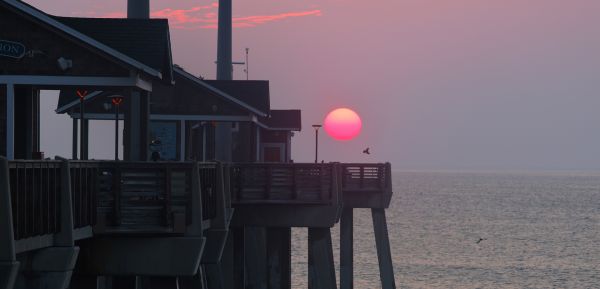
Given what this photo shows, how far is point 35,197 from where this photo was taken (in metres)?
16.3

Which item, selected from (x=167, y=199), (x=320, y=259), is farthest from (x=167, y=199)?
(x=320, y=259)

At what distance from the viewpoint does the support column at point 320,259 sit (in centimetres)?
3928

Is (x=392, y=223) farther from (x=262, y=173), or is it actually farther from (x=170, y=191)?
(x=170, y=191)

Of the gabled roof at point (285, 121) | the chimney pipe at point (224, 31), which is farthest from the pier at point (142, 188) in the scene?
the gabled roof at point (285, 121)

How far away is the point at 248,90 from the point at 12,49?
30.4 meters

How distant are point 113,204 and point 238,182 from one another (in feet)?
46.8

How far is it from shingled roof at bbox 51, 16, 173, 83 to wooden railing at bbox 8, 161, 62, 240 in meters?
13.8

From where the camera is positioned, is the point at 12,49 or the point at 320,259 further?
the point at 320,259

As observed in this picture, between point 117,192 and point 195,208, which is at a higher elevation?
point 117,192

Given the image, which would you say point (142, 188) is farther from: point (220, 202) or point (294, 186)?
point (294, 186)

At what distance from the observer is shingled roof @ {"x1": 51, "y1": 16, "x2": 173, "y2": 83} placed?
3117 cm

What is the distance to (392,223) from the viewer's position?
16100 centimetres

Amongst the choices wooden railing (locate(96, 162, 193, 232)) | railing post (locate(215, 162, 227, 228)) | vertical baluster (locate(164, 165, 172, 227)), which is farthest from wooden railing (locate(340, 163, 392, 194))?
vertical baluster (locate(164, 165, 172, 227))

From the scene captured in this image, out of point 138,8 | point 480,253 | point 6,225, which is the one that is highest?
point 138,8
